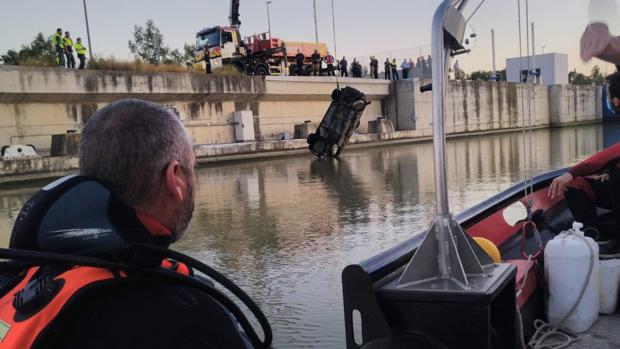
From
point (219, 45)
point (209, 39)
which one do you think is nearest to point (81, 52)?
point (219, 45)

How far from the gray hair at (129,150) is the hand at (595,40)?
0.91m

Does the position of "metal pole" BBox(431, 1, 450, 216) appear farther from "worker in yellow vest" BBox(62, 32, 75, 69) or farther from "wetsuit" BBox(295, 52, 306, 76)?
"wetsuit" BBox(295, 52, 306, 76)

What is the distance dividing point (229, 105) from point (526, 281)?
70.0 feet

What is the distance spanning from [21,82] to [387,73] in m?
20.1

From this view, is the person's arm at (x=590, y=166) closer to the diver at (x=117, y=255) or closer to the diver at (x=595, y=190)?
the diver at (x=595, y=190)

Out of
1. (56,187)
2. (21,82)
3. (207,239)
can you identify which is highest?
(21,82)

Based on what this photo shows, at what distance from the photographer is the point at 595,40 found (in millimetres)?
1158

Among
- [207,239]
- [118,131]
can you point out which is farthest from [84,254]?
[207,239]

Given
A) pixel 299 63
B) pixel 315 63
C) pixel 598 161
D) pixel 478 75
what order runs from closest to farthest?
pixel 598 161 → pixel 478 75 → pixel 299 63 → pixel 315 63

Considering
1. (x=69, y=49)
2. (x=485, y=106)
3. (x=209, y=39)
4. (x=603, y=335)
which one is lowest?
(x=603, y=335)

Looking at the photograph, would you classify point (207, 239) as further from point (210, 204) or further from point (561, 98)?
point (561, 98)

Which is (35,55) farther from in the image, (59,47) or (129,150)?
(129,150)

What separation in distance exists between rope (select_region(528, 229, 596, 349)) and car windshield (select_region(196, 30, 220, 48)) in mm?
24187

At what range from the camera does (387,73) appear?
31.2 meters
